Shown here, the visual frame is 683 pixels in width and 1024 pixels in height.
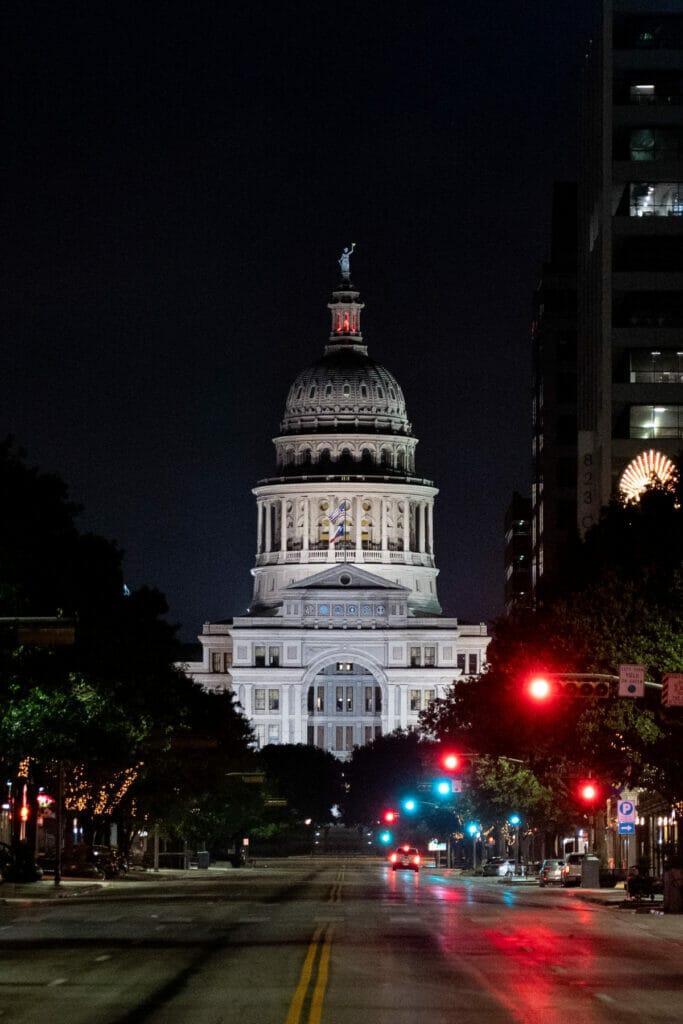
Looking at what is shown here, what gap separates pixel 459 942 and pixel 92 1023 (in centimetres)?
1819

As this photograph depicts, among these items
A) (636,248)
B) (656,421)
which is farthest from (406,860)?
(636,248)

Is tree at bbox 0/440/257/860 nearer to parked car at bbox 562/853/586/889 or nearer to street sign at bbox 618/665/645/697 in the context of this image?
street sign at bbox 618/665/645/697

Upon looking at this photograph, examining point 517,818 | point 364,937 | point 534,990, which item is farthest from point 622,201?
point 534,990

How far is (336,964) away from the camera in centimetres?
3684

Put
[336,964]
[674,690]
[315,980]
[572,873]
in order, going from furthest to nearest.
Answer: [572,873]
[674,690]
[336,964]
[315,980]

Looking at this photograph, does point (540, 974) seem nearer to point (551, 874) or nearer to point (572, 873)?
point (572, 873)

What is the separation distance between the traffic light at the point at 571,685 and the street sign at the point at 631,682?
0.49 meters

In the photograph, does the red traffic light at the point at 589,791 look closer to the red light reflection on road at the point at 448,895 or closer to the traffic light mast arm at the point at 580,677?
the red light reflection on road at the point at 448,895

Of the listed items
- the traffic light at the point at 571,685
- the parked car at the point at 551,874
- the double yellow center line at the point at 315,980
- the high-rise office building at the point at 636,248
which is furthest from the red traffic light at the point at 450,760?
the double yellow center line at the point at 315,980

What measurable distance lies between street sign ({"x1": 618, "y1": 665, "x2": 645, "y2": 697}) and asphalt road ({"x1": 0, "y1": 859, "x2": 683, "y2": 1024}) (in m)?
5.41

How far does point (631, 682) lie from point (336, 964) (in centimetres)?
2004

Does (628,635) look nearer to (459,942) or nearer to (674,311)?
(459,942)

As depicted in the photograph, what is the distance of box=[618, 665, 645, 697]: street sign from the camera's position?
181 feet

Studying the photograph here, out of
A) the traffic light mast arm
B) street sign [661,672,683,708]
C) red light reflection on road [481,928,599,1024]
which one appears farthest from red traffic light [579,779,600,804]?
red light reflection on road [481,928,599,1024]
